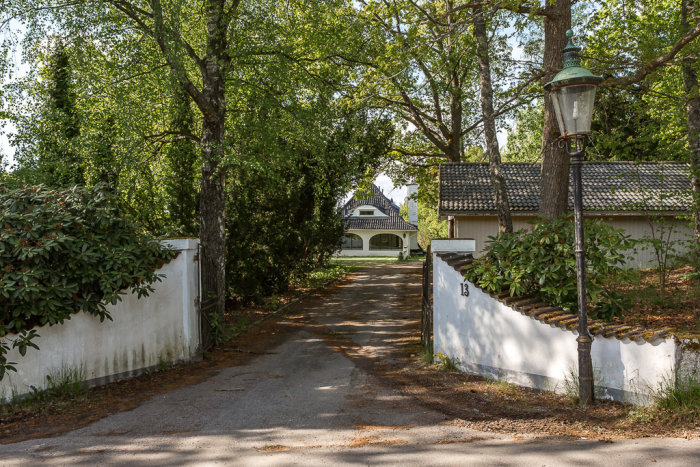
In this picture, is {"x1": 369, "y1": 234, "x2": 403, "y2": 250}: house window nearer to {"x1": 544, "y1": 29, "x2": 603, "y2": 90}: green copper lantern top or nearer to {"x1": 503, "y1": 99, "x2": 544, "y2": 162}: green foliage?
{"x1": 503, "y1": 99, "x2": 544, "y2": 162}: green foliage

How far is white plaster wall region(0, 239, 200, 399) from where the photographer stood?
6.12m

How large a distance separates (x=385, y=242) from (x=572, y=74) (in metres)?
40.1

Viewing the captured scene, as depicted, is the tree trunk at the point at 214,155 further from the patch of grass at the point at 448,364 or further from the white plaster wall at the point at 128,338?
the patch of grass at the point at 448,364

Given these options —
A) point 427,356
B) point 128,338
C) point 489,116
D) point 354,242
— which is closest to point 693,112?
point 489,116

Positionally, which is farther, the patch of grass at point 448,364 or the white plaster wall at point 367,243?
the white plaster wall at point 367,243

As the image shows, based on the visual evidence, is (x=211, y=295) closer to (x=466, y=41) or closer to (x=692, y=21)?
(x=466, y=41)

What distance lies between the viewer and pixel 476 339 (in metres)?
7.04

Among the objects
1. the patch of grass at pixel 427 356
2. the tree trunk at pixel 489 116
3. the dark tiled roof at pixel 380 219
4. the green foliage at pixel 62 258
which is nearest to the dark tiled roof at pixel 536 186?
the tree trunk at pixel 489 116

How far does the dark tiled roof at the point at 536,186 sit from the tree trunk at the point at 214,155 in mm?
10756

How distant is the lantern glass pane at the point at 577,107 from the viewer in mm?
5562

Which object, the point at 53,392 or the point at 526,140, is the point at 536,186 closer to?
the point at 53,392

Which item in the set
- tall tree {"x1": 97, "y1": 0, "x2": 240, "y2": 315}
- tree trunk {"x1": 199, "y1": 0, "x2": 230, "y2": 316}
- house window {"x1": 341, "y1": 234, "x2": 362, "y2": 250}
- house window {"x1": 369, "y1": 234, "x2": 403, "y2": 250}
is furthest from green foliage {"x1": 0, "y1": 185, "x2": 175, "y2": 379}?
house window {"x1": 369, "y1": 234, "x2": 403, "y2": 250}

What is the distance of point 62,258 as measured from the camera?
21.1 feet

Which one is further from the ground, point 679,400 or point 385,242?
point 385,242
